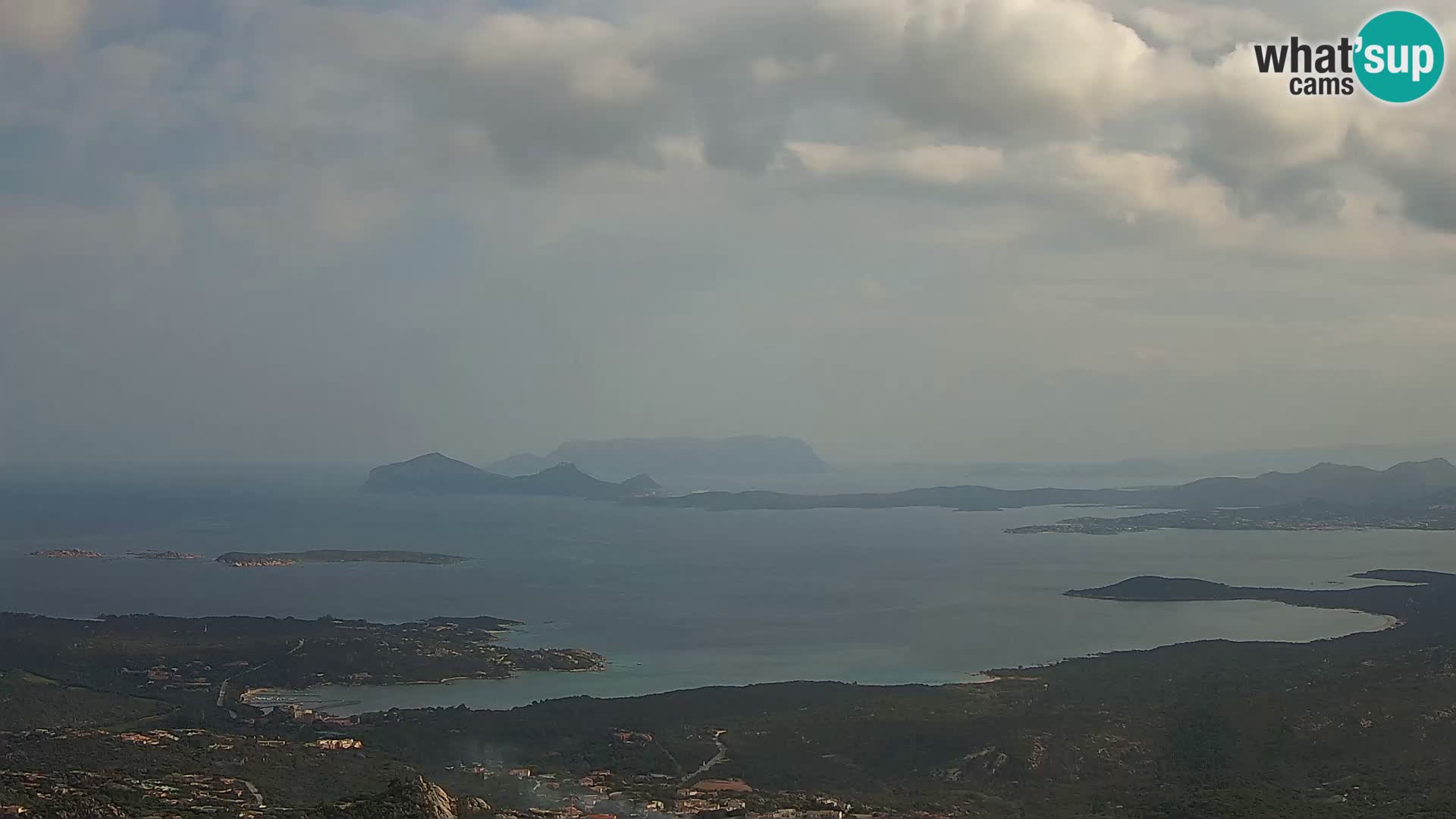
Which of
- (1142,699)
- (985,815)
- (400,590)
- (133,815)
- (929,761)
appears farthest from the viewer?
(400,590)

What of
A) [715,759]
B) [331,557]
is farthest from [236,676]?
[331,557]

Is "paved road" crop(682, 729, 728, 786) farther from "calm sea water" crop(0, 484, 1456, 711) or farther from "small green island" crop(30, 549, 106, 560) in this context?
"small green island" crop(30, 549, 106, 560)

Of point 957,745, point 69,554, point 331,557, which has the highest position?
point 69,554

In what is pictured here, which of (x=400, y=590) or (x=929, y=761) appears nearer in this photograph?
(x=929, y=761)

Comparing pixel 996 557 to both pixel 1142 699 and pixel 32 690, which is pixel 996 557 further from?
pixel 32 690

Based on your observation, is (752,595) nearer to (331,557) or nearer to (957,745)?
(331,557)

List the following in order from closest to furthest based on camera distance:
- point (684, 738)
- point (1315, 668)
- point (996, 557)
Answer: point (684, 738)
point (1315, 668)
point (996, 557)

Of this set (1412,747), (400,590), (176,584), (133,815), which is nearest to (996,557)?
(400,590)
